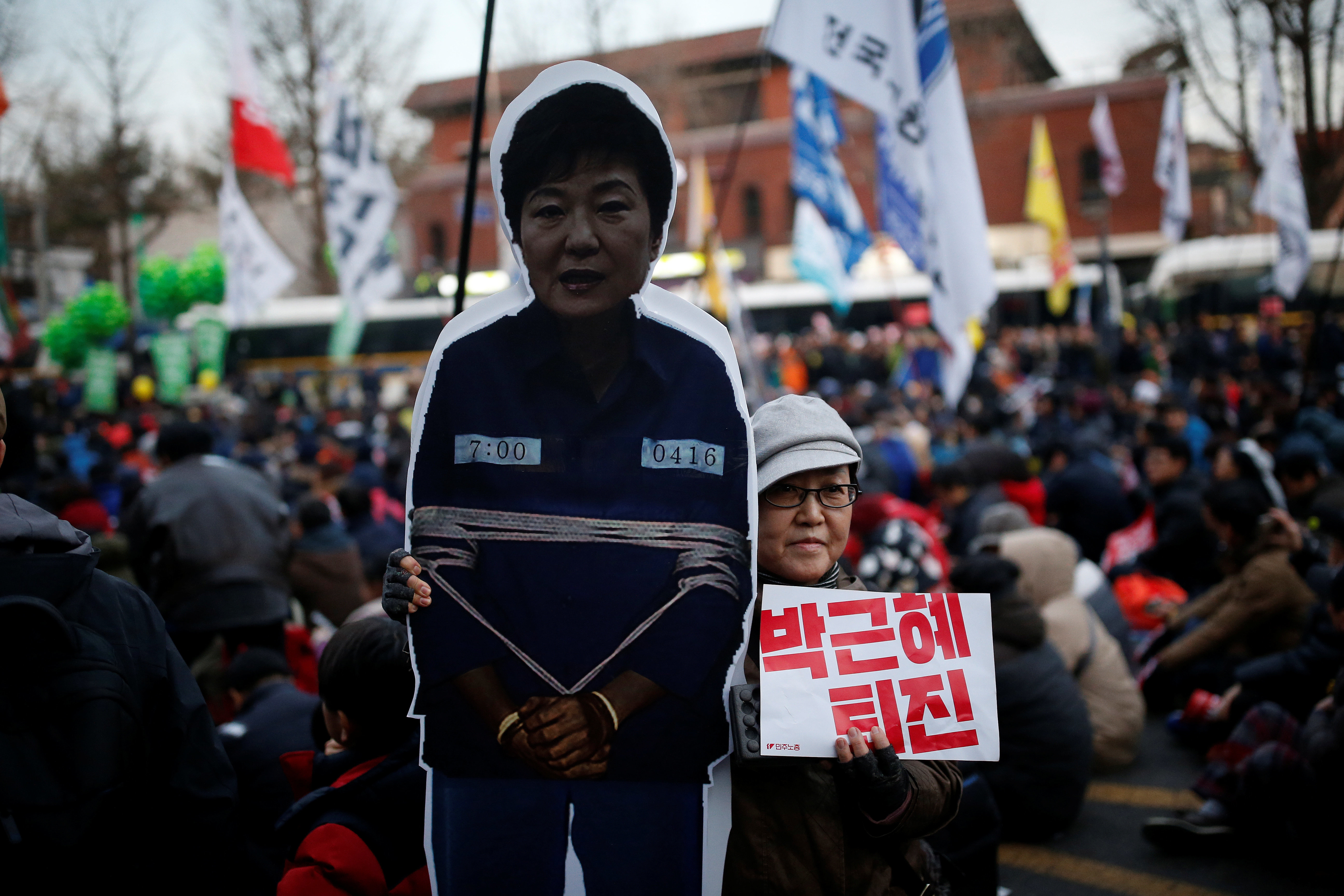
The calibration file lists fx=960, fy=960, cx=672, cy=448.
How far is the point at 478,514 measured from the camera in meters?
2.03

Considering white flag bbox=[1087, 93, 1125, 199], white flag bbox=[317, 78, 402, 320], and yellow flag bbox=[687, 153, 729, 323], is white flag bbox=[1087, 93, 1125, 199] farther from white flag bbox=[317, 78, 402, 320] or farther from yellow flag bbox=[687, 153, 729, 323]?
white flag bbox=[317, 78, 402, 320]

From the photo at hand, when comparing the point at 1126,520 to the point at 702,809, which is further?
the point at 1126,520

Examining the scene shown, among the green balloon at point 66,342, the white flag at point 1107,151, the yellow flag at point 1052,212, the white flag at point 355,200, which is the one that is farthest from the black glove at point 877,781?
the green balloon at point 66,342

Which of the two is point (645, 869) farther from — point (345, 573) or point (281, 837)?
point (345, 573)

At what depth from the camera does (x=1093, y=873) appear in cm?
386

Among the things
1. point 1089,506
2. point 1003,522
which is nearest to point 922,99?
point 1003,522

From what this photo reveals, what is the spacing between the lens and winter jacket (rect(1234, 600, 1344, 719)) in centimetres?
397

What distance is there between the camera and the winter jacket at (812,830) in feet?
6.43

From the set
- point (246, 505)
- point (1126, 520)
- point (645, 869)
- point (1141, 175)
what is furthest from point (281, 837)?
point (1141, 175)

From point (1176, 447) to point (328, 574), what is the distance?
5.80 m

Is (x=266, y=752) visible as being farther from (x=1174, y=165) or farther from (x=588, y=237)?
(x=1174, y=165)

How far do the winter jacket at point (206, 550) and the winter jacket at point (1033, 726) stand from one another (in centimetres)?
334

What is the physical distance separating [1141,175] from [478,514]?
41.2m

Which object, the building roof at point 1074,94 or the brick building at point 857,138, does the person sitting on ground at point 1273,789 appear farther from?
the building roof at point 1074,94
